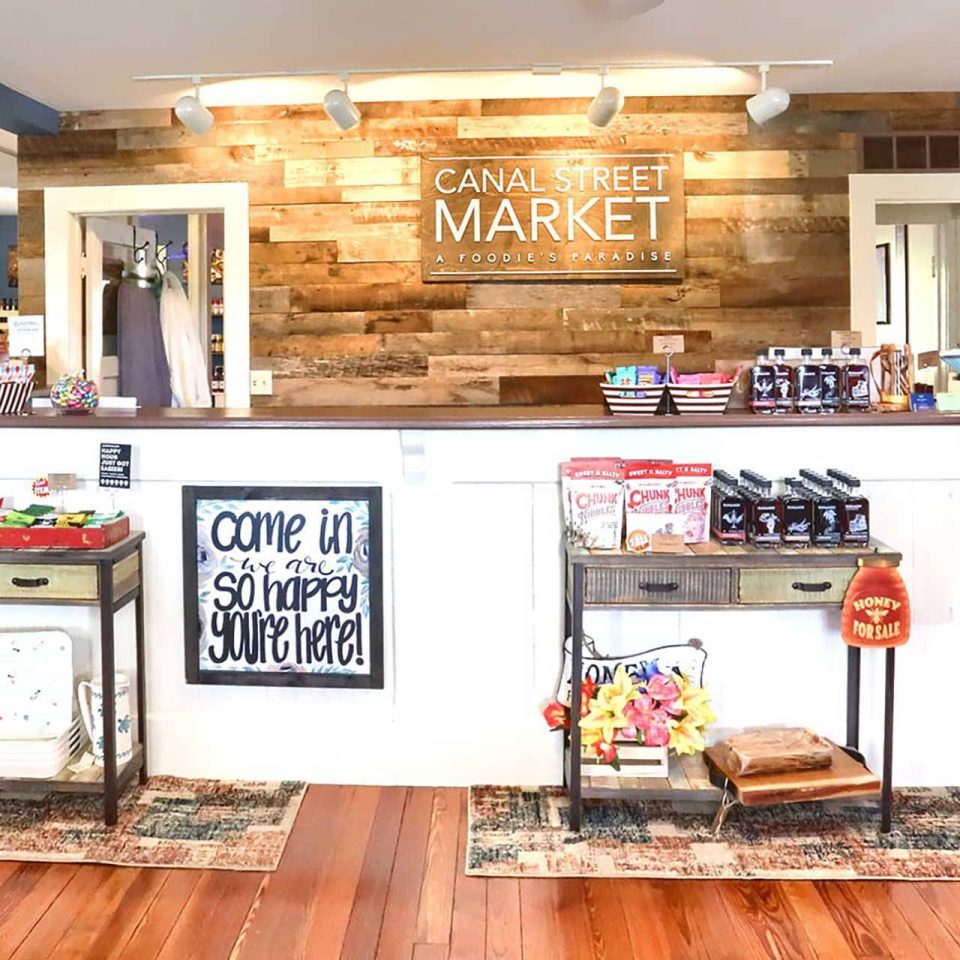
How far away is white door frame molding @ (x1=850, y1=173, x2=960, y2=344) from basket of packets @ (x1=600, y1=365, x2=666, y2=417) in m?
1.99

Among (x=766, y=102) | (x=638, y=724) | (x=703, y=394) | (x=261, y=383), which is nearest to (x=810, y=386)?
(x=703, y=394)

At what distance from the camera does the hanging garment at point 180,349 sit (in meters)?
5.63

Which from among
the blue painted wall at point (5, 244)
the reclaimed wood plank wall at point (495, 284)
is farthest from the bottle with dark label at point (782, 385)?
the blue painted wall at point (5, 244)

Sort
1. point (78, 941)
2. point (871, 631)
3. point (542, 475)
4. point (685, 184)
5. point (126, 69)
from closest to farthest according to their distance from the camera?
point (78, 941)
point (871, 631)
point (542, 475)
point (126, 69)
point (685, 184)

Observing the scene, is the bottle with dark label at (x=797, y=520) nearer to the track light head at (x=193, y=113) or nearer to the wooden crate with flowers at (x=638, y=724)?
the wooden crate with flowers at (x=638, y=724)

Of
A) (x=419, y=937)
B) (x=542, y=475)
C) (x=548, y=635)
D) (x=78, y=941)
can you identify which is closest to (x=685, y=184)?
(x=542, y=475)

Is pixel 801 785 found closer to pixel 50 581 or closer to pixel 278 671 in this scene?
pixel 278 671

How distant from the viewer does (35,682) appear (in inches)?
120

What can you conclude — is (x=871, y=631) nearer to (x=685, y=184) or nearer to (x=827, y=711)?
(x=827, y=711)

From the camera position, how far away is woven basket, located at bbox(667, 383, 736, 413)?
300 centimetres

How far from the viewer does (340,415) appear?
316 cm

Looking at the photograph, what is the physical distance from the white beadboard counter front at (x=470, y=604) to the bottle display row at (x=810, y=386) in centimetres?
7

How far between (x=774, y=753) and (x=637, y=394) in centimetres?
104

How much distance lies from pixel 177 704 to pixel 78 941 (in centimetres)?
94
